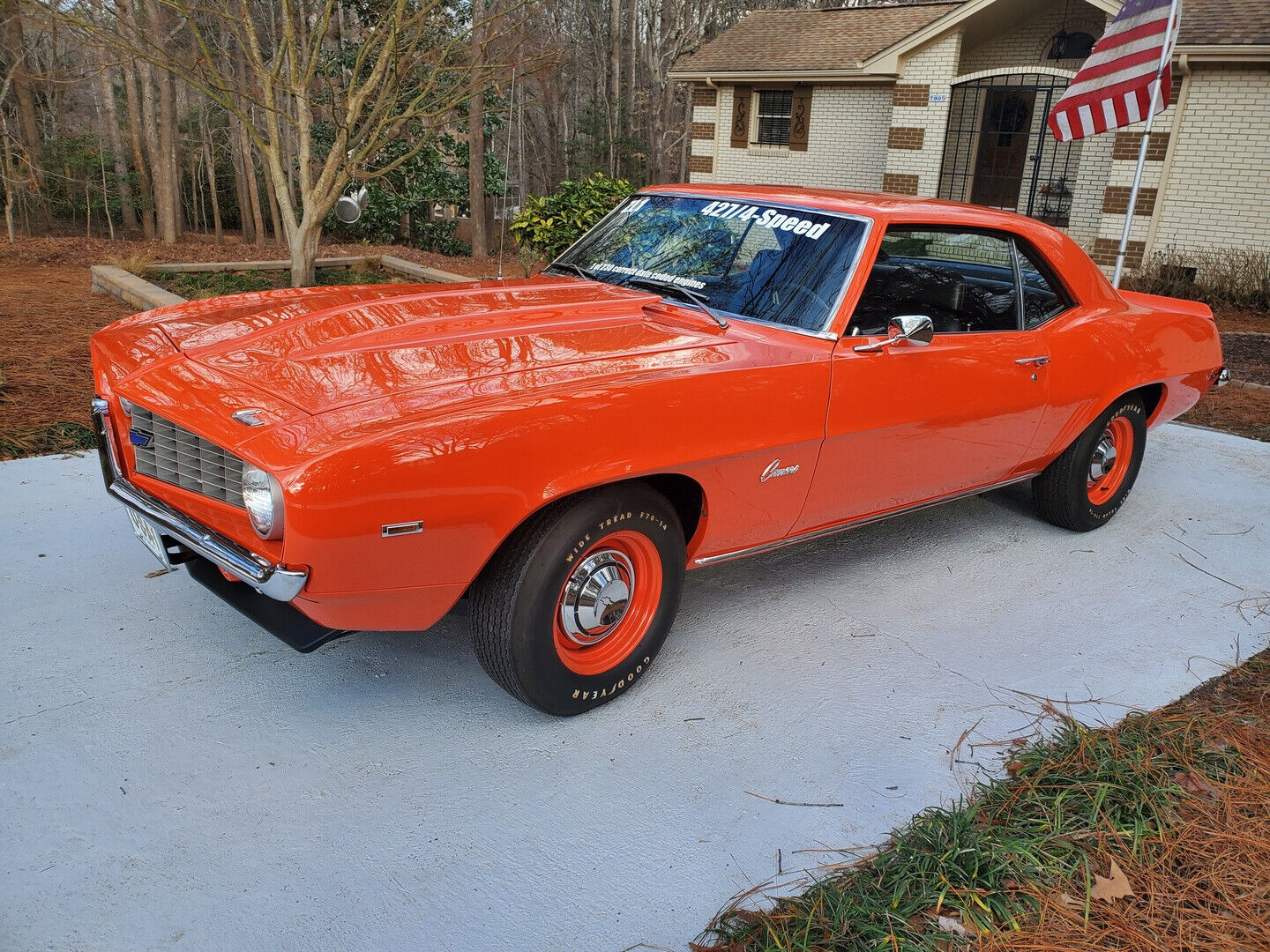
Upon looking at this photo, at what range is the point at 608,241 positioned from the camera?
4262 millimetres

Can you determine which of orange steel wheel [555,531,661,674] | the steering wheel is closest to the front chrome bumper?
orange steel wheel [555,531,661,674]

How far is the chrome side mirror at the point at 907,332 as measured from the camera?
11.1ft

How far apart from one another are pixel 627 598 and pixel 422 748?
78cm

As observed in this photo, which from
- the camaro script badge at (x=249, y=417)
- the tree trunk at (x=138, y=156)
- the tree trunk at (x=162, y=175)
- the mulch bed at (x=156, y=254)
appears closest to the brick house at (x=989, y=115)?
the mulch bed at (x=156, y=254)

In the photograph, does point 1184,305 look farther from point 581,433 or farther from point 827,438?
point 581,433

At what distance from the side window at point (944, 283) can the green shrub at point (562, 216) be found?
7.68 m

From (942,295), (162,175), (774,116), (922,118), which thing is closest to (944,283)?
(942,295)

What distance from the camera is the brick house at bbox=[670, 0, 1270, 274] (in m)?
14.1

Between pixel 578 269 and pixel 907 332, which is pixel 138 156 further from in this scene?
pixel 907 332

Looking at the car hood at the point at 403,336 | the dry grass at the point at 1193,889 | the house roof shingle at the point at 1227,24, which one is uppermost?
the house roof shingle at the point at 1227,24

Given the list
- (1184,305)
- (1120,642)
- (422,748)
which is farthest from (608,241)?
(1184,305)

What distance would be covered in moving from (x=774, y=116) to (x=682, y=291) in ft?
58.9

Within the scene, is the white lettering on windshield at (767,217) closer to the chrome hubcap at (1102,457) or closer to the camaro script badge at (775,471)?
the camaro script badge at (775,471)

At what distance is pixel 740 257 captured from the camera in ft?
12.3
